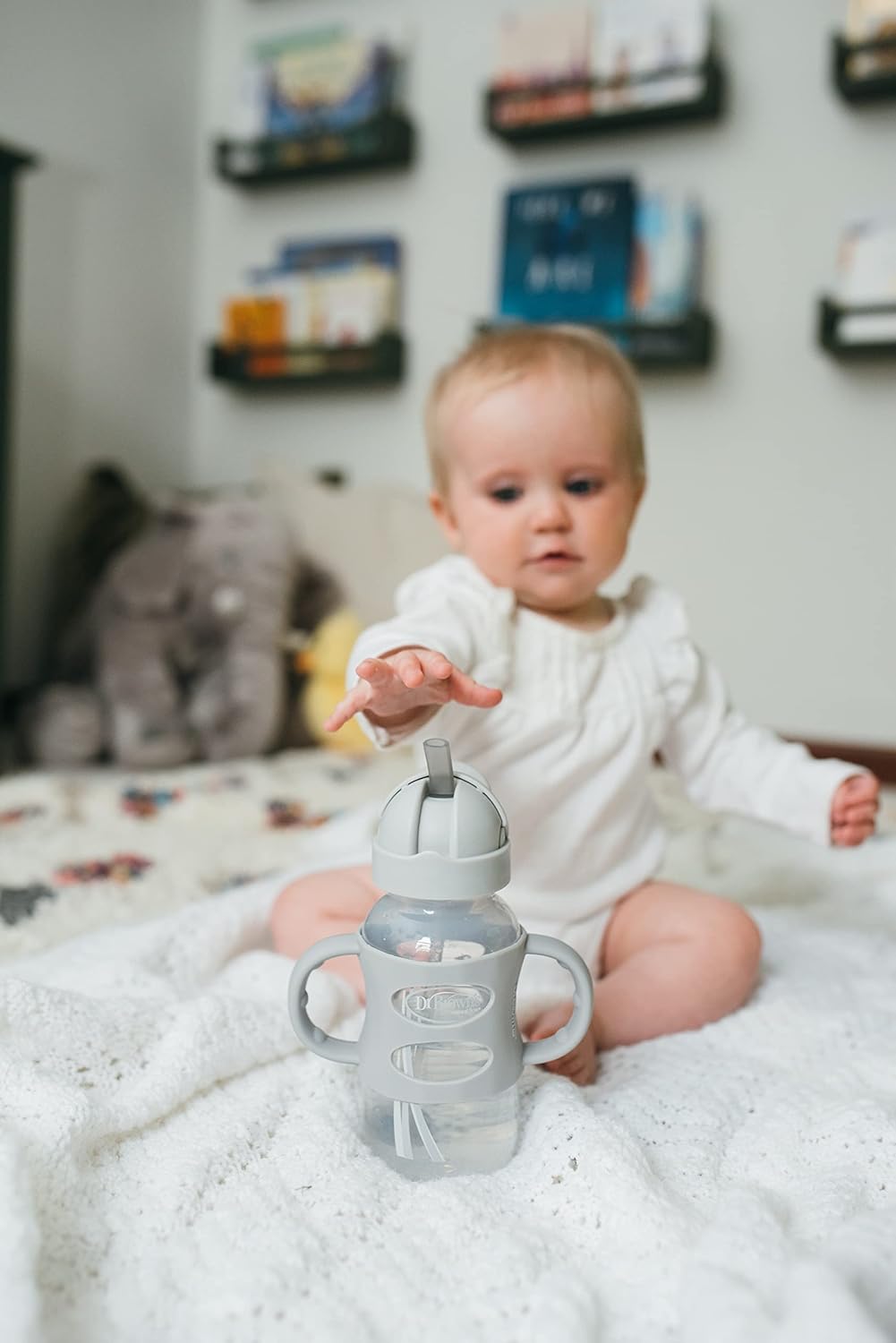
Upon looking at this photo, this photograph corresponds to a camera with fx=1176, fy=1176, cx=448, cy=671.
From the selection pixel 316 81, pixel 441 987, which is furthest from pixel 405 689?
pixel 316 81

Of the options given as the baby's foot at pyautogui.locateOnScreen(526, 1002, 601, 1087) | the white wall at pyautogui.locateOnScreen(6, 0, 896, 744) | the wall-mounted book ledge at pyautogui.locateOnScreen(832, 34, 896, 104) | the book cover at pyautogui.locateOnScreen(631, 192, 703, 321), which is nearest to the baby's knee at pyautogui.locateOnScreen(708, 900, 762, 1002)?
the baby's foot at pyautogui.locateOnScreen(526, 1002, 601, 1087)

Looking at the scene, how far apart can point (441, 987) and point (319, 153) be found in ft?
7.38

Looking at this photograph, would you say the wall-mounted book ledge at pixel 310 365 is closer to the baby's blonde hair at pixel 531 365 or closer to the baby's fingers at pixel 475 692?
the baby's blonde hair at pixel 531 365

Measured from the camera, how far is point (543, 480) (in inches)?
34.1

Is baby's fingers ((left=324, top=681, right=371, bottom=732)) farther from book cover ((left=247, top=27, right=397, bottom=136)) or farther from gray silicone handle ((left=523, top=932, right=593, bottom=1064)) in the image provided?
book cover ((left=247, top=27, right=397, bottom=136))

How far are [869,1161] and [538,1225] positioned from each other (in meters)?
0.19

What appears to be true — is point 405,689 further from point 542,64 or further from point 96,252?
point 96,252

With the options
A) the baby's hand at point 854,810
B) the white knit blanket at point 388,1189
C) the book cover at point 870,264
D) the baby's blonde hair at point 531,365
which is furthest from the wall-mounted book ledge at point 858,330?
the white knit blanket at point 388,1189

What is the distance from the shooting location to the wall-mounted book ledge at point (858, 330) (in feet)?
6.49

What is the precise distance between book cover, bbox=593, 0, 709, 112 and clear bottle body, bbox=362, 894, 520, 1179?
1.91 metres

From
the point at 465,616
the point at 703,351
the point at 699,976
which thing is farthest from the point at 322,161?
the point at 699,976

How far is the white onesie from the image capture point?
0.86 meters

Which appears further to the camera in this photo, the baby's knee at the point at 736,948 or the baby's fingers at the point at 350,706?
the baby's knee at the point at 736,948

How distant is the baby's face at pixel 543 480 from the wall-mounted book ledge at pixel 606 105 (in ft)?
4.91
